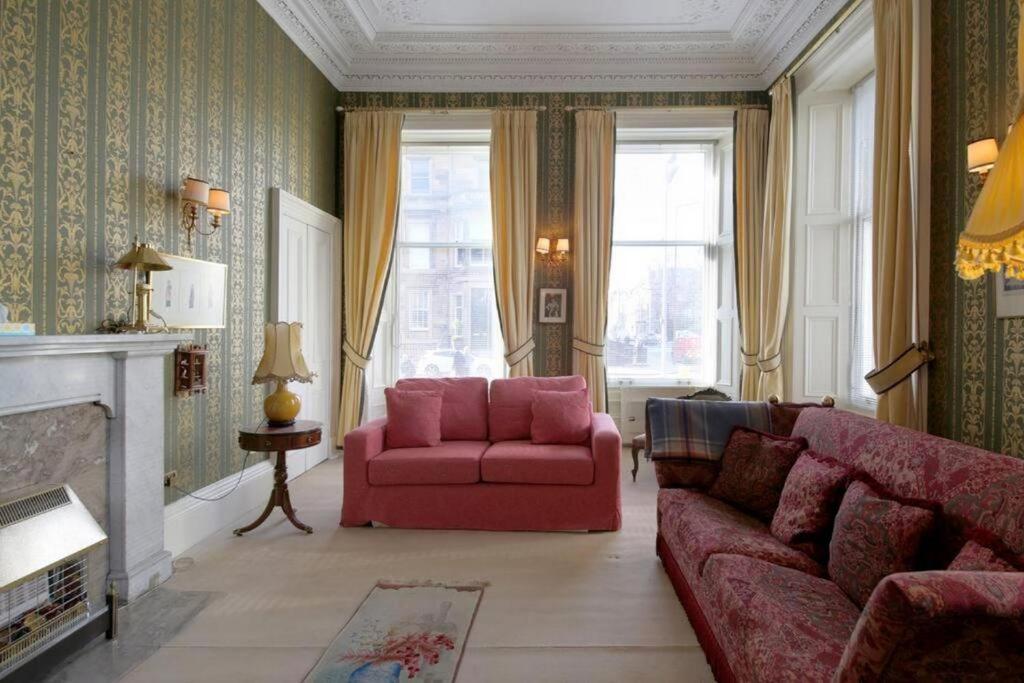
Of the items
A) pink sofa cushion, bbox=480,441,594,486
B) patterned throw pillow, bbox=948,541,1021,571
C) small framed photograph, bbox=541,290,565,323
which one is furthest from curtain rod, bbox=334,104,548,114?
patterned throw pillow, bbox=948,541,1021,571

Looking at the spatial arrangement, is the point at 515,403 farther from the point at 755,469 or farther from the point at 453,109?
the point at 453,109

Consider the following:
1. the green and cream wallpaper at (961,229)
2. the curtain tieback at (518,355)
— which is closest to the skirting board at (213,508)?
the curtain tieback at (518,355)

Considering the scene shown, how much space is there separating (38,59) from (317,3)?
2.91 metres

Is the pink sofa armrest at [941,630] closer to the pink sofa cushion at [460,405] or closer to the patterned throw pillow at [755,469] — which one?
the patterned throw pillow at [755,469]

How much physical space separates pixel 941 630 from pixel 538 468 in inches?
107

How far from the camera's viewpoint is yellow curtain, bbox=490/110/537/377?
233 inches

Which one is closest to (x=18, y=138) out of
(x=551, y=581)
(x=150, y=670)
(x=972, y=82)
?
(x=150, y=670)

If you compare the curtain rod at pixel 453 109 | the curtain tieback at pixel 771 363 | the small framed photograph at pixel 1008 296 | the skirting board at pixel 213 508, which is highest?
the curtain rod at pixel 453 109

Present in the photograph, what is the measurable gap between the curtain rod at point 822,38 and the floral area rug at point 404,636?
15.1 feet

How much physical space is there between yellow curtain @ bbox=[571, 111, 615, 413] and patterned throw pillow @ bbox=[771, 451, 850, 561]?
3.43m

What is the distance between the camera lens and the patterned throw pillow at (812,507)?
229cm

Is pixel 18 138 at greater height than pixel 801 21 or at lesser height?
lesser

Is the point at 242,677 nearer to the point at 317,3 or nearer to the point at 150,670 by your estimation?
the point at 150,670

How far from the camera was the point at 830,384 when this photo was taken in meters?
5.02
